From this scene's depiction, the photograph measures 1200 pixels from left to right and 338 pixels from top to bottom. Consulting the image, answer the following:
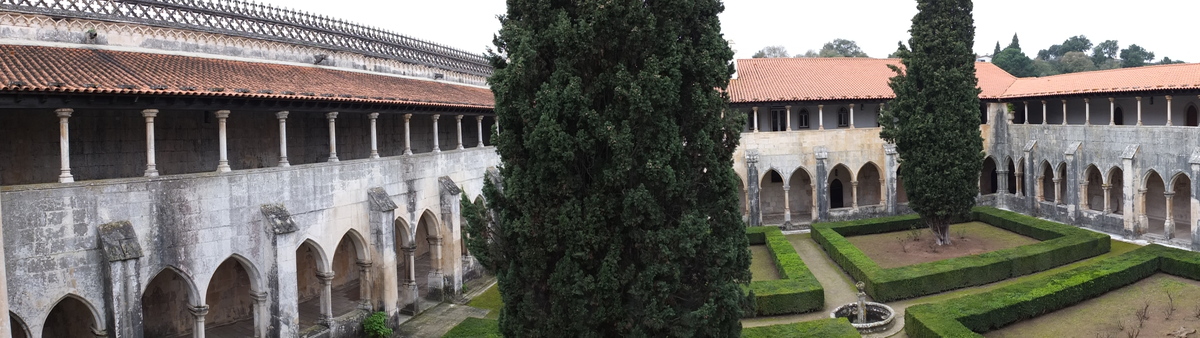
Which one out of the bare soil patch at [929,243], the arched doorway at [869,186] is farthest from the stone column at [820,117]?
the bare soil patch at [929,243]

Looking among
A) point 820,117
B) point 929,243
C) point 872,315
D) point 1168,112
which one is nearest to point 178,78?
point 872,315

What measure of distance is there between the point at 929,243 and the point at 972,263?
5471 mm

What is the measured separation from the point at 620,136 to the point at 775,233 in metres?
21.2

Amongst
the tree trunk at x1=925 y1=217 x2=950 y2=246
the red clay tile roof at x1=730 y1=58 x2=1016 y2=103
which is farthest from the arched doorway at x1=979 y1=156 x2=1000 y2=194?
the tree trunk at x1=925 y1=217 x2=950 y2=246

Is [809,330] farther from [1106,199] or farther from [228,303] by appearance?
[1106,199]

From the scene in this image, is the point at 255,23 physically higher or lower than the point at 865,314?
higher

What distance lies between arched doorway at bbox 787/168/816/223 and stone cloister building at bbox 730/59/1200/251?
0.06 m

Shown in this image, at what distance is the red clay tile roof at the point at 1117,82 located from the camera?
27.4 meters

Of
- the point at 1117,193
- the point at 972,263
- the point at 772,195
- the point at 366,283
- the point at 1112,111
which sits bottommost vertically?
the point at 972,263

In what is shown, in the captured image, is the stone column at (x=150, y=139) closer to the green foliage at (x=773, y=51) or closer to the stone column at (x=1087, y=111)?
the stone column at (x=1087, y=111)

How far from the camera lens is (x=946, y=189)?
88.4ft

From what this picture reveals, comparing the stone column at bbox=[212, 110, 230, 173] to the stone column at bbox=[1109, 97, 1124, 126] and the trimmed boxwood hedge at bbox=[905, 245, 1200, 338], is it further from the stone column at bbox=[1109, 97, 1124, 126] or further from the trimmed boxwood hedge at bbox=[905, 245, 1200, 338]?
the stone column at bbox=[1109, 97, 1124, 126]

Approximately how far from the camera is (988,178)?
3972 cm

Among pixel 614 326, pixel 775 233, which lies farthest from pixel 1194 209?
pixel 614 326
